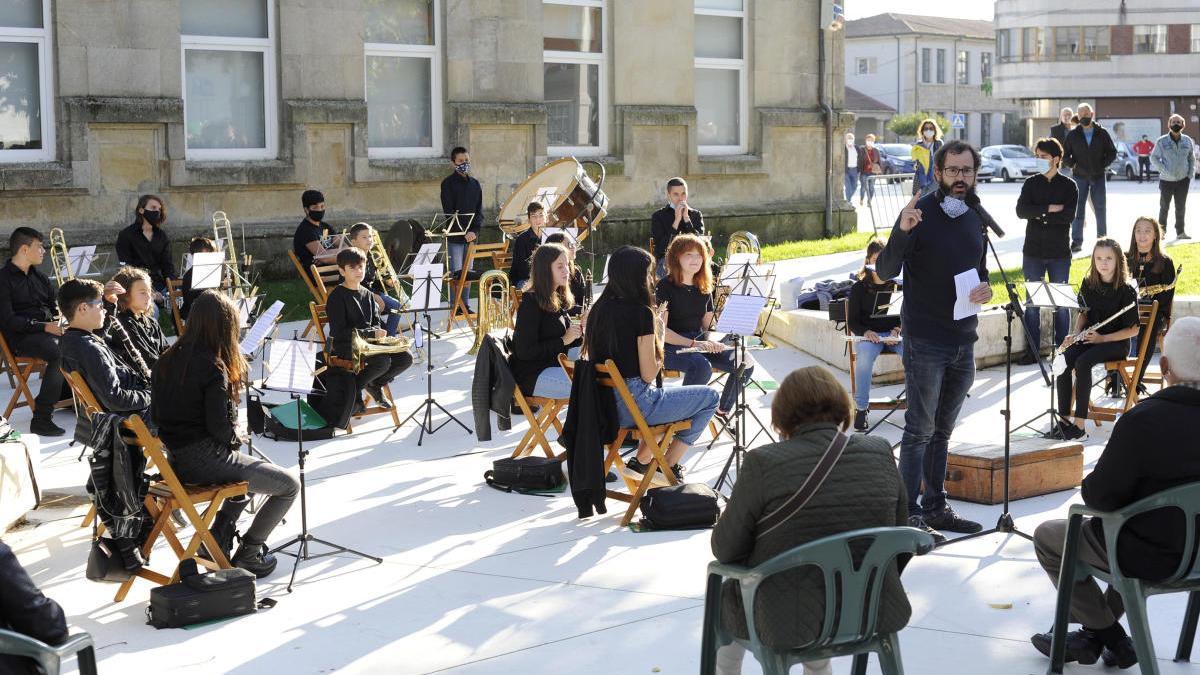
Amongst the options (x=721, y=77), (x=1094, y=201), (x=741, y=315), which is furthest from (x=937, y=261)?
(x=721, y=77)

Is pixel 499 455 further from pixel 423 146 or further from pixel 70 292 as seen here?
pixel 423 146

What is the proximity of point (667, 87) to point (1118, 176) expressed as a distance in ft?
101

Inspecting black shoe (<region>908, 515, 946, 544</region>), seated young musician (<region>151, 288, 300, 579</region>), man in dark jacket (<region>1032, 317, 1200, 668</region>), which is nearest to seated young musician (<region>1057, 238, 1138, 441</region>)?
black shoe (<region>908, 515, 946, 544</region>)

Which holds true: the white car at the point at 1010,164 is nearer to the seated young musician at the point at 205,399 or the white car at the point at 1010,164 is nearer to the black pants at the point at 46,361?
the black pants at the point at 46,361

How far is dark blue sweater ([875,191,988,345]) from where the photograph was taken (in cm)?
760

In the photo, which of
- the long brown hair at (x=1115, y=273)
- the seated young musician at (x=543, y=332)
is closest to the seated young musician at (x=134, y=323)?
the seated young musician at (x=543, y=332)

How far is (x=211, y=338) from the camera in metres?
7.04

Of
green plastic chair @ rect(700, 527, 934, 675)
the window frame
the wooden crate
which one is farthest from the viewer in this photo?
the window frame

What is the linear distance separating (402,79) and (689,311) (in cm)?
951

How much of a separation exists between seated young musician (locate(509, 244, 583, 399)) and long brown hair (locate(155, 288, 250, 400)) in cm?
253

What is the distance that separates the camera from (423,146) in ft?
62.0

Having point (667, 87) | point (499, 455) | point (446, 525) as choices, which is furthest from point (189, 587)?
point (667, 87)

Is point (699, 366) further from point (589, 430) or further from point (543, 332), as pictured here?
point (589, 430)

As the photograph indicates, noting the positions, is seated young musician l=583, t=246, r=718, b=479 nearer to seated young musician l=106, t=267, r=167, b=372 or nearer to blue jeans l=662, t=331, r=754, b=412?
blue jeans l=662, t=331, r=754, b=412
